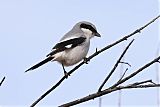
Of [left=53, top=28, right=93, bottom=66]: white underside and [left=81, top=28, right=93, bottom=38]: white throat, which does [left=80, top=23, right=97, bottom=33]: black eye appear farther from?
[left=53, top=28, right=93, bottom=66]: white underside

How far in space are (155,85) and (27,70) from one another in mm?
717

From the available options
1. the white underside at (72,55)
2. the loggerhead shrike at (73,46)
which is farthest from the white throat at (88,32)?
the white underside at (72,55)

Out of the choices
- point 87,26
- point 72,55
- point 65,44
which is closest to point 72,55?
point 72,55

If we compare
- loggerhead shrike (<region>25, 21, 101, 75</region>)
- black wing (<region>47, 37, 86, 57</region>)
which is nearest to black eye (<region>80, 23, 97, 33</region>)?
loggerhead shrike (<region>25, 21, 101, 75</region>)

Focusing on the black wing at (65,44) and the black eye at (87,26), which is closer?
the black wing at (65,44)

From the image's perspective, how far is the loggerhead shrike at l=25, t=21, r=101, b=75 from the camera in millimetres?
2604

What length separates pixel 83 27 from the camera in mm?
2928

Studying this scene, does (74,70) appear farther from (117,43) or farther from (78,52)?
(78,52)

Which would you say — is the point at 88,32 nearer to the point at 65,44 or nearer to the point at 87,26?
the point at 87,26

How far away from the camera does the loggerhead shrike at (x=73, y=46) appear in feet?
8.54

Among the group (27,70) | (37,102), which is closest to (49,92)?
(37,102)

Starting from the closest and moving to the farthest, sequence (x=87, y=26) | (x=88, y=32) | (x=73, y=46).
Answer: (x=73, y=46) < (x=87, y=26) < (x=88, y=32)

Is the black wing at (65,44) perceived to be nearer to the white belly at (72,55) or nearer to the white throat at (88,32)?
the white belly at (72,55)

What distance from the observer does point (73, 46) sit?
276 cm
